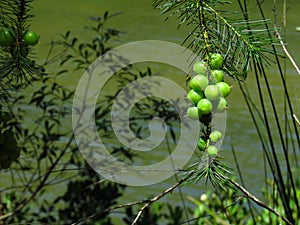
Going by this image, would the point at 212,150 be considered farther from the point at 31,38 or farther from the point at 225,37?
the point at 31,38

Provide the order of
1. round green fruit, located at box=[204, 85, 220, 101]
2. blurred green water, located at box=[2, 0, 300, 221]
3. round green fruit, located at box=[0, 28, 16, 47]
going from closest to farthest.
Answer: round green fruit, located at box=[204, 85, 220, 101] → round green fruit, located at box=[0, 28, 16, 47] → blurred green water, located at box=[2, 0, 300, 221]

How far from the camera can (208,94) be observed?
635mm

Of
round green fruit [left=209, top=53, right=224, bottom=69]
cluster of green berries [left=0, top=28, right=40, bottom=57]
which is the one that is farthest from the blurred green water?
round green fruit [left=209, top=53, right=224, bottom=69]

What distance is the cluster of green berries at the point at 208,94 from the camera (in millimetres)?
638

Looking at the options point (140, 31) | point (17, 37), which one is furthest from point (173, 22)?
point (17, 37)

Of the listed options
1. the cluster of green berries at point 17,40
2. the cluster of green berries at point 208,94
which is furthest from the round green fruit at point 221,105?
the cluster of green berries at point 17,40

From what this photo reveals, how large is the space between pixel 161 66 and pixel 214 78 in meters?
3.06

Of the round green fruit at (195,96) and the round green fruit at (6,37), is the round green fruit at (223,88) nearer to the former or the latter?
the round green fruit at (195,96)

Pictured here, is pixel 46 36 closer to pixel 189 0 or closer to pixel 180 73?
pixel 180 73

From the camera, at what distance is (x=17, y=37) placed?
2.80ft

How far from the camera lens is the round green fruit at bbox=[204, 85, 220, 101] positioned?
63cm

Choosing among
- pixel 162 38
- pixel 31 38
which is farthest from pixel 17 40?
pixel 162 38

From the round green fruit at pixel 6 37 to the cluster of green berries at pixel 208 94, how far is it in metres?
0.28

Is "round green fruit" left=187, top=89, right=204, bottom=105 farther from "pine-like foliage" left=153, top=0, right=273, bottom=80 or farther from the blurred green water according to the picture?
the blurred green water
